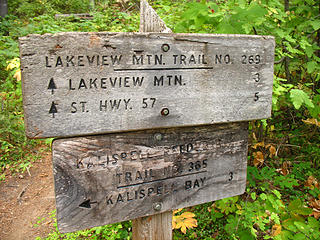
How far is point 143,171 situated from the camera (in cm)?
127

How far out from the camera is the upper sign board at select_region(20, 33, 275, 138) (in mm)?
1000

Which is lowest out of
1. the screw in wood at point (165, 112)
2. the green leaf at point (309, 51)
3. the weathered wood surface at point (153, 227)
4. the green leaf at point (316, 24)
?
the weathered wood surface at point (153, 227)

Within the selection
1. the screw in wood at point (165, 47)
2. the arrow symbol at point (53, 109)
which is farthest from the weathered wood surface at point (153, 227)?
the screw in wood at point (165, 47)

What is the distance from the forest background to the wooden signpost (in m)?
0.98

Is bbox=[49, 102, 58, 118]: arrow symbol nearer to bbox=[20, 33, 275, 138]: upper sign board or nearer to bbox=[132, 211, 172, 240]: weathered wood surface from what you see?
bbox=[20, 33, 275, 138]: upper sign board

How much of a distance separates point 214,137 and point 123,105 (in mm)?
580

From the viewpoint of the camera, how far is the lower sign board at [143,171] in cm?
116

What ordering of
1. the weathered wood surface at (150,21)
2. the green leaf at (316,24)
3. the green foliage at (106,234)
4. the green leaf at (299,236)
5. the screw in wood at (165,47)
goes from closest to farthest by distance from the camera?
the screw in wood at (165,47) < the weathered wood surface at (150,21) < the green leaf at (299,236) < the green leaf at (316,24) < the green foliage at (106,234)

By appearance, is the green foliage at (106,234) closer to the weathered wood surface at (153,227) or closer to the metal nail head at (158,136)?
the weathered wood surface at (153,227)

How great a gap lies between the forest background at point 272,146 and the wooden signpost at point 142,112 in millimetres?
984

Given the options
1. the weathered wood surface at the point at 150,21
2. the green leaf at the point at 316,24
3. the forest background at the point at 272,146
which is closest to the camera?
the weathered wood surface at the point at 150,21

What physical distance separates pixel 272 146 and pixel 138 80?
2543 millimetres

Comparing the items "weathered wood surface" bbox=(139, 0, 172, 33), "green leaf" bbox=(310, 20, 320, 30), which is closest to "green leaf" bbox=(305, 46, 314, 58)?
"green leaf" bbox=(310, 20, 320, 30)

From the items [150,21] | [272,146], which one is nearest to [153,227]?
[150,21]
